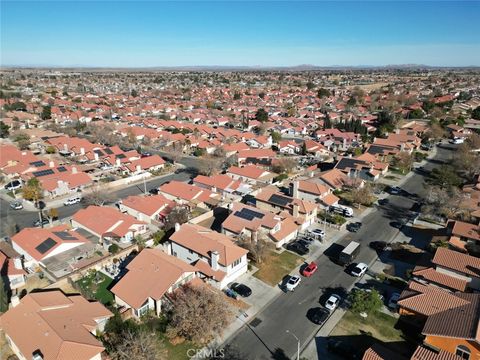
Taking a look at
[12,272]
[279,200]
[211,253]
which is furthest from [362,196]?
[12,272]

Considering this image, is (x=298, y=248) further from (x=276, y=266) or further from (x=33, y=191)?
(x=33, y=191)

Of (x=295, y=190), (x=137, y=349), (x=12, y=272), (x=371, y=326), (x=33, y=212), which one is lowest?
(x=371, y=326)

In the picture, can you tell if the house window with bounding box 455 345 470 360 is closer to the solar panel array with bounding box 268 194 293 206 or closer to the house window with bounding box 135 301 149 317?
the house window with bounding box 135 301 149 317

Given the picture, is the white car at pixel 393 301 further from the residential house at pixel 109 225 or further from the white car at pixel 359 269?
the residential house at pixel 109 225

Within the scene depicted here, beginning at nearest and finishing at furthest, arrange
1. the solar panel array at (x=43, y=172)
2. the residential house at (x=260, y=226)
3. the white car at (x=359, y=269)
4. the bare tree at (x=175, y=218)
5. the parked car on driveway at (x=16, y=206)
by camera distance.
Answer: the white car at (x=359, y=269)
the residential house at (x=260, y=226)
the bare tree at (x=175, y=218)
the parked car on driveway at (x=16, y=206)
the solar panel array at (x=43, y=172)

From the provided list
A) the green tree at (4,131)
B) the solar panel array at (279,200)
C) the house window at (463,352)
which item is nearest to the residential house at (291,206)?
the solar panel array at (279,200)
